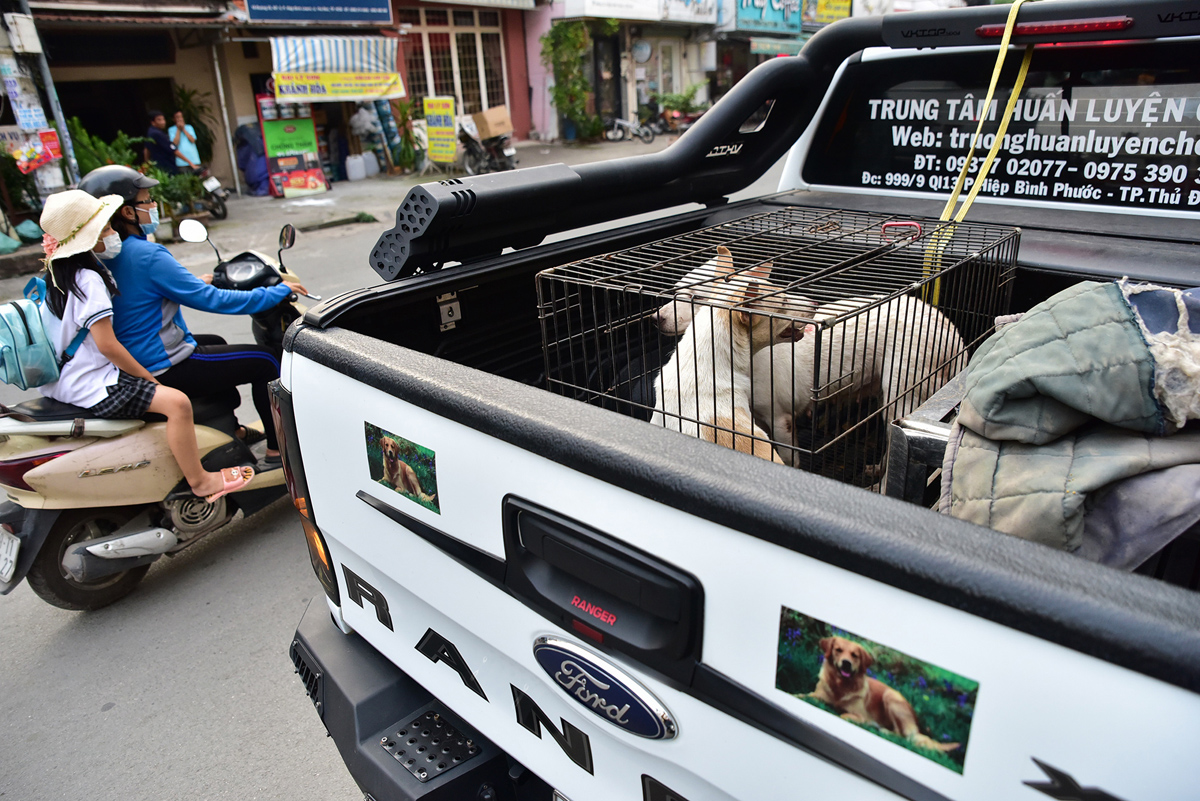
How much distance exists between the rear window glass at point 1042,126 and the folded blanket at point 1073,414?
1.39 m

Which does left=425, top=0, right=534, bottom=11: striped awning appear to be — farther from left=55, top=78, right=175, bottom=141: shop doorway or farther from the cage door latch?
the cage door latch

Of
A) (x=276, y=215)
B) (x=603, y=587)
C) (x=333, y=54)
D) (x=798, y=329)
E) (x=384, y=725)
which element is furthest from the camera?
(x=333, y=54)

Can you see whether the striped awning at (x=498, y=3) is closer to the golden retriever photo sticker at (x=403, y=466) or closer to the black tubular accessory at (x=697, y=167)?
the black tubular accessory at (x=697, y=167)

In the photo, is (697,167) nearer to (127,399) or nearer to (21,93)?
(127,399)

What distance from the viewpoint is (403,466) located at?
5.07 ft

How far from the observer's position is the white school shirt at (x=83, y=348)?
10.6 ft

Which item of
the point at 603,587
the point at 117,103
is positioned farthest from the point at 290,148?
the point at 603,587

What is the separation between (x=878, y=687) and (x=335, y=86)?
17.0 meters

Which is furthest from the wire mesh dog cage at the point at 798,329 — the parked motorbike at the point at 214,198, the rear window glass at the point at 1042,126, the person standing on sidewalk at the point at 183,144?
the person standing on sidewalk at the point at 183,144

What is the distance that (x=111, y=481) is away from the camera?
335 centimetres

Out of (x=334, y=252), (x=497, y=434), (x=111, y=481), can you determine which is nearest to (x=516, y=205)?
(x=497, y=434)

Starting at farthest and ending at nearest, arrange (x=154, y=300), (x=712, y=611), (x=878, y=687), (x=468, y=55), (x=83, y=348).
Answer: (x=468, y=55) < (x=154, y=300) < (x=83, y=348) < (x=712, y=611) < (x=878, y=687)

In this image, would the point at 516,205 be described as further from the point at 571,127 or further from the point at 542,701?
the point at 571,127

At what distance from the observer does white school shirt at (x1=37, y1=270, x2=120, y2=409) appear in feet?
10.6
